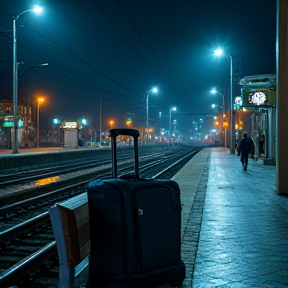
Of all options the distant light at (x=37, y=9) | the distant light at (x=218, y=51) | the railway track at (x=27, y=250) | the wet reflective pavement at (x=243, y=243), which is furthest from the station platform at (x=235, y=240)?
the distant light at (x=218, y=51)

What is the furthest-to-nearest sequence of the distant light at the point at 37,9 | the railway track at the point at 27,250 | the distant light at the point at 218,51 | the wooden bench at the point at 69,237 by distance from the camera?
the distant light at the point at 218,51 → the distant light at the point at 37,9 → the railway track at the point at 27,250 → the wooden bench at the point at 69,237

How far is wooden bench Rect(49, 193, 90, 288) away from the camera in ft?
13.2

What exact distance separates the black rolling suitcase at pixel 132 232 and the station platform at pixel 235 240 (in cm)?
65

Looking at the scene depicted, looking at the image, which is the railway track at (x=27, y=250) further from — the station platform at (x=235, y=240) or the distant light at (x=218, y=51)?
the distant light at (x=218, y=51)

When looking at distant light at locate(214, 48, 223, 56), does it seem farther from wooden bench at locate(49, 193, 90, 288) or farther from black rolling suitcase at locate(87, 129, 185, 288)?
wooden bench at locate(49, 193, 90, 288)

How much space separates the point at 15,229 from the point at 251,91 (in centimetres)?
1509

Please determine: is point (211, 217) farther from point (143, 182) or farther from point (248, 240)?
point (143, 182)

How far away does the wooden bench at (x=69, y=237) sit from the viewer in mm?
4012

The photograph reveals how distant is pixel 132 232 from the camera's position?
4117mm

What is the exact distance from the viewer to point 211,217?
884 centimetres

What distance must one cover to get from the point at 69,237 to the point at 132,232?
1.76ft

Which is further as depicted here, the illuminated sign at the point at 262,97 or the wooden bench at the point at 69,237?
the illuminated sign at the point at 262,97

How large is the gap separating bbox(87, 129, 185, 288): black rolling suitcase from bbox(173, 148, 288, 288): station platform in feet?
2.14

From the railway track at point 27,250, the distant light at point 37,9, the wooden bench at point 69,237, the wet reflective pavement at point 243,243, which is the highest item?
the distant light at point 37,9
